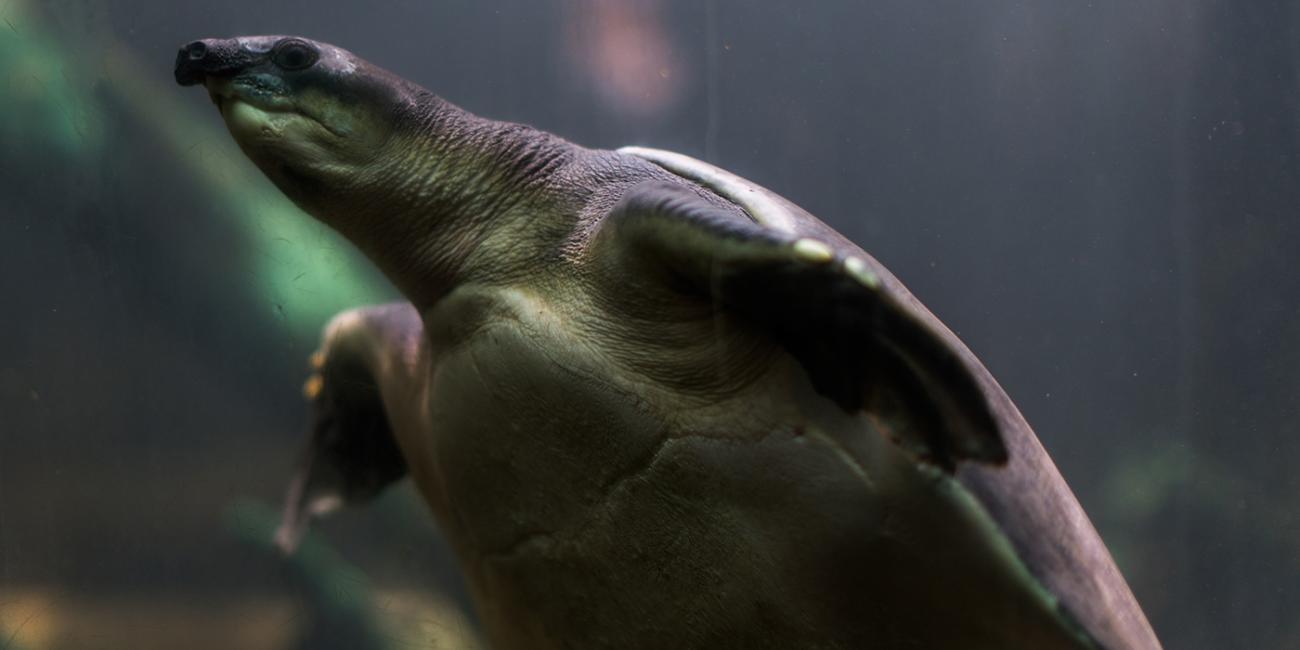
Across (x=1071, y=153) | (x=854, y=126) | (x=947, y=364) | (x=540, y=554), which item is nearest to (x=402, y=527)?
(x=540, y=554)

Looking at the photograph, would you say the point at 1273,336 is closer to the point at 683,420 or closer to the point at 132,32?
the point at 683,420

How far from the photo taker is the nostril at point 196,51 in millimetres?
1143

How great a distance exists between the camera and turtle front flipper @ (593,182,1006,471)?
2.59 feet

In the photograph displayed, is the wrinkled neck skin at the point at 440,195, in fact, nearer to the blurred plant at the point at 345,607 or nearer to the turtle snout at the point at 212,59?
the turtle snout at the point at 212,59

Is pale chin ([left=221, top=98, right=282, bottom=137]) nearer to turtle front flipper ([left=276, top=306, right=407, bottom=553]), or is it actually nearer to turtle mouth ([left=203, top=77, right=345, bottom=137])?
turtle mouth ([left=203, top=77, right=345, bottom=137])

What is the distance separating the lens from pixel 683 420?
964 millimetres

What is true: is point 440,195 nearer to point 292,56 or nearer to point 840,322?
point 292,56

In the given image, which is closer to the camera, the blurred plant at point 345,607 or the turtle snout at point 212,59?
the turtle snout at point 212,59

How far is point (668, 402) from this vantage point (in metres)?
0.97

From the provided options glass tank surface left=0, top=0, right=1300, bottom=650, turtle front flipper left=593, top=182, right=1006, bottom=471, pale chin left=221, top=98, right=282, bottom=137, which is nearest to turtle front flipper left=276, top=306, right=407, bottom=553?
glass tank surface left=0, top=0, right=1300, bottom=650

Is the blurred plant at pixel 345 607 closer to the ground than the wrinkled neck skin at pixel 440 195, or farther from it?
closer to the ground

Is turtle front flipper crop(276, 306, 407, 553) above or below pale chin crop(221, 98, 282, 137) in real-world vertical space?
below

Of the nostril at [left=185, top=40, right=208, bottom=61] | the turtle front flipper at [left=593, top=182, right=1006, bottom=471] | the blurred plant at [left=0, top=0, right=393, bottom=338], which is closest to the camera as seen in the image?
the turtle front flipper at [left=593, top=182, right=1006, bottom=471]

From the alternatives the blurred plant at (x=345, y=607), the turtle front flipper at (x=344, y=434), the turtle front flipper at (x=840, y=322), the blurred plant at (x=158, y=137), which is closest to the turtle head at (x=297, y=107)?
the blurred plant at (x=158, y=137)
